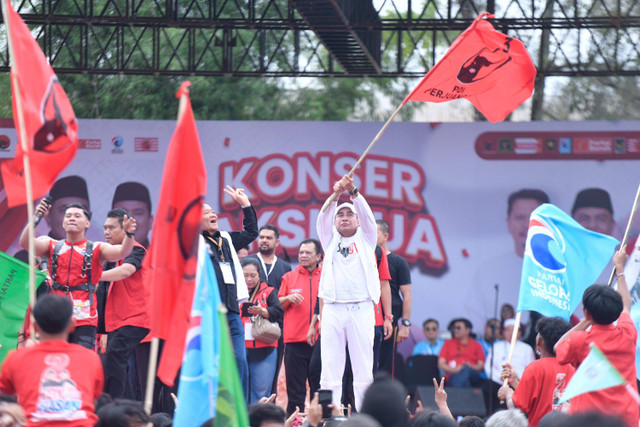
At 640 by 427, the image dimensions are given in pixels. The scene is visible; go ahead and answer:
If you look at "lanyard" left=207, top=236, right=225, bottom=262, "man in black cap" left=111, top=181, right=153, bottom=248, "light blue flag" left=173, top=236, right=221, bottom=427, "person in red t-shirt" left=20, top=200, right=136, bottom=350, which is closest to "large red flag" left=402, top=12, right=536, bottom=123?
"lanyard" left=207, top=236, right=225, bottom=262

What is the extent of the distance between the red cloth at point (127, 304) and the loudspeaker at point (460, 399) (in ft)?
16.5

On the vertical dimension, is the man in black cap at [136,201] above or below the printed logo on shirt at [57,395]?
above

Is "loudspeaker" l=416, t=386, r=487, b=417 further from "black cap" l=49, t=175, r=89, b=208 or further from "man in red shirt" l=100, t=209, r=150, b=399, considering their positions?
"black cap" l=49, t=175, r=89, b=208

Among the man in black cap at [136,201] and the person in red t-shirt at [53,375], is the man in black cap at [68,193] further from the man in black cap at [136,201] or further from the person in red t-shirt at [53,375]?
the person in red t-shirt at [53,375]

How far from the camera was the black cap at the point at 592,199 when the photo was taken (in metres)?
14.6

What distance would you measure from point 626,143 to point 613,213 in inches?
41.2

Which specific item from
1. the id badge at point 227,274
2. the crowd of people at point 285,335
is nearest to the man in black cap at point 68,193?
the crowd of people at point 285,335

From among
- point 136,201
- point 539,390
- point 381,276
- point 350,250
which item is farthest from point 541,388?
point 136,201

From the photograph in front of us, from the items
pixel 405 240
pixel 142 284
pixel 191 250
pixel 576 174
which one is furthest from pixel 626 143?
pixel 191 250

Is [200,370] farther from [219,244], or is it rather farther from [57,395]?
[219,244]

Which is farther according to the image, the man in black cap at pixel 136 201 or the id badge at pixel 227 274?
the man in black cap at pixel 136 201

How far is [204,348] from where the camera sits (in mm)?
4965

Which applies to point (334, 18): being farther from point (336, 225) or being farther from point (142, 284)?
point (142, 284)

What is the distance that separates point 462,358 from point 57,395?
930 centimetres
